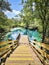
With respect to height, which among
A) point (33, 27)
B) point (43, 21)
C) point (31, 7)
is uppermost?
point (31, 7)

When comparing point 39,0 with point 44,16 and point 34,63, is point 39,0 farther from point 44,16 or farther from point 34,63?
point 34,63

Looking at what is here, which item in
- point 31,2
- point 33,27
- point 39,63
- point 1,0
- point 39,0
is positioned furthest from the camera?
point 33,27

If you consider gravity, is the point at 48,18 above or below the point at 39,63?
below

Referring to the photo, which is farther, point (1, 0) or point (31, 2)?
point (1, 0)

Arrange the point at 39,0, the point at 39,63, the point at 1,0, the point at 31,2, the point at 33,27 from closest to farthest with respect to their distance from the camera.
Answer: the point at 39,63, the point at 39,0, the point at 31,2, the point at 1,0, the point at 33,27

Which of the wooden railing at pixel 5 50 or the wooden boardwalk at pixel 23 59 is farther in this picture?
the wooden boardwalk at pixel 23 59

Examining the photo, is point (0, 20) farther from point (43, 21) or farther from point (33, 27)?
point (33, 27)

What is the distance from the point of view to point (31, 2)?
25.1 meters

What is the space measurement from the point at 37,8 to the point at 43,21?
2.14 meters

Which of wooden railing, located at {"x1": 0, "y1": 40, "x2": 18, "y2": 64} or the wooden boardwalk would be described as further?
the wooden boardwalk

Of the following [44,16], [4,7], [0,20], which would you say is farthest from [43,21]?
[4,7]

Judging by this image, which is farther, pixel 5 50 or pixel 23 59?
pixel 5 50

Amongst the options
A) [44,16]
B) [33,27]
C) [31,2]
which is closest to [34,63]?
[44,16]

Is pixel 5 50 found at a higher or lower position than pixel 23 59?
higher
